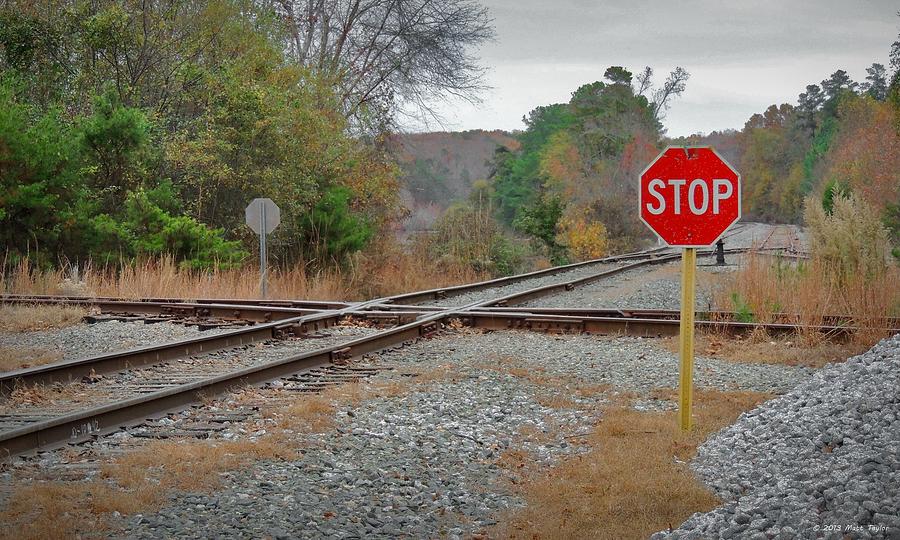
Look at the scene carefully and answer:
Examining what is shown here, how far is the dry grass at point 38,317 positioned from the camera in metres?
11.4

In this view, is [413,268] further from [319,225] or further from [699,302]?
[699,302]

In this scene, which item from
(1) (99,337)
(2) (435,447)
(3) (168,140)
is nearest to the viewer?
(2) (435,447)

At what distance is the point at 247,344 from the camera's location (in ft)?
32.6

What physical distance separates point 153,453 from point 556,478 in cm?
231

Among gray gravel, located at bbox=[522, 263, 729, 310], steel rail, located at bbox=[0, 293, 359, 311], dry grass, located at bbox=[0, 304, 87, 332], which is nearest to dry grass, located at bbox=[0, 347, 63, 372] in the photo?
dry grass, located at bbox=[0, 304, 87, 332]

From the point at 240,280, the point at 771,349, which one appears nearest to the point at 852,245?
the point at 771,349

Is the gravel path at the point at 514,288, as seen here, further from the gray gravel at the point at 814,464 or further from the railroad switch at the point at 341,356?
the gray gravel at the point at 814,464

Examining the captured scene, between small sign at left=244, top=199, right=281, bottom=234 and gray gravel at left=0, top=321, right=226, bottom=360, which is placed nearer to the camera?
gray gravel at left=0, top=321, right=226, bottom=360

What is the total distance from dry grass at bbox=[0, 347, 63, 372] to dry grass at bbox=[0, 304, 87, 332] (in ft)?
6.29

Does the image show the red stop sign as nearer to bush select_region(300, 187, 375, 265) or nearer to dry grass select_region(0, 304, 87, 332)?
dry grass select_region(0, 304, 87, 332)

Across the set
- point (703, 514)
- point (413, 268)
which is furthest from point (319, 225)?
point (703, 514)

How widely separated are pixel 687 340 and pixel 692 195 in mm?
→ 995

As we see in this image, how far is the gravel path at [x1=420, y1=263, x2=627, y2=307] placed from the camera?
1485 cm

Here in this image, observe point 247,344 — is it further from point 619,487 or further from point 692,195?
point 619,487
